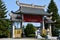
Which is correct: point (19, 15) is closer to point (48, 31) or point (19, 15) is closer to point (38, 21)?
point (38, 21)

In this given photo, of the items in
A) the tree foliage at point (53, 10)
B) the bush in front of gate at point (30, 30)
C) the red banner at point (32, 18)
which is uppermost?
the tree foliage at point (53, 10)

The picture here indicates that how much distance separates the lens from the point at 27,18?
1048 inches

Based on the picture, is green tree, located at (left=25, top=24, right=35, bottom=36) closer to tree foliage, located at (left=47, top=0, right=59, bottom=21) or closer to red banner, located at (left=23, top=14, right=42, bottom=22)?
red banner, located at (left=23, top=14, right=42, bottom=22)

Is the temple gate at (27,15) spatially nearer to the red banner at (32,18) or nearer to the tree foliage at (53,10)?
the red banner at (32,18)

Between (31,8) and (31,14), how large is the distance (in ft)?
5.96

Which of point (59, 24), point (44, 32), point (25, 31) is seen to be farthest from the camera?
point (59, 24)

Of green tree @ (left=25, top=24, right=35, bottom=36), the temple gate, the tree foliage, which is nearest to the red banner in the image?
the temple gate

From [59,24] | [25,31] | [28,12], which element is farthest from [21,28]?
[59,24]

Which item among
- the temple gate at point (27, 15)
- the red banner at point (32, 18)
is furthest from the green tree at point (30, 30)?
the red banner at point (32, 18)

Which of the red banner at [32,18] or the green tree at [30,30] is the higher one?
the red banner at [32,18]

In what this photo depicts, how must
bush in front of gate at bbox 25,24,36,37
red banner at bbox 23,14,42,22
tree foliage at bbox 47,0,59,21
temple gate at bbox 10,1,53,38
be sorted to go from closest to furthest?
bush in front of gate at bbox 25,24,36,37 → temple gate at bbox 10,1,53,38 → red banner at bbox 23,14,42,22 → tree foliage at bbox 47,0,59,21

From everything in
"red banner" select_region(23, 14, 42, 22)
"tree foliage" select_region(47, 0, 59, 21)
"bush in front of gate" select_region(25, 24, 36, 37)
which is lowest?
"bush in front of gate" select_region(25, 24, 36, 37)

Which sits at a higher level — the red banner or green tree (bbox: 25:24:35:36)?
the red banner

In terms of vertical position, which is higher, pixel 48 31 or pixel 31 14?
pixel 31 14
